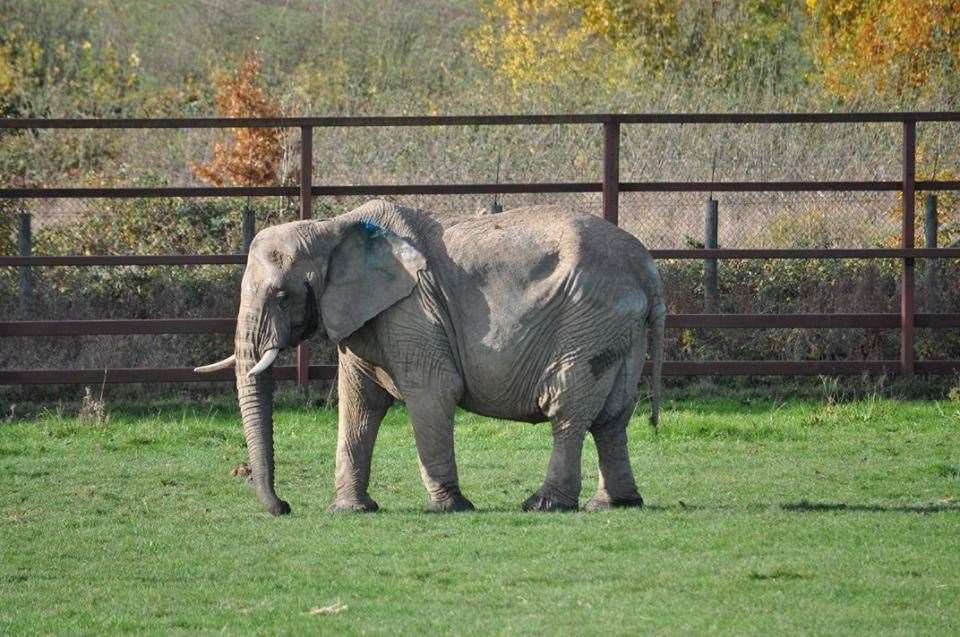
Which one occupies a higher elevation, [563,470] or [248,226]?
[248,226]

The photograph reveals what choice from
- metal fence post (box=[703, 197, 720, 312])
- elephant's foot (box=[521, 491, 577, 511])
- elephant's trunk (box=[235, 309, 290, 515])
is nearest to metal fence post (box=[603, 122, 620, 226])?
metal fence post (box=[703, 197, 720, 312])

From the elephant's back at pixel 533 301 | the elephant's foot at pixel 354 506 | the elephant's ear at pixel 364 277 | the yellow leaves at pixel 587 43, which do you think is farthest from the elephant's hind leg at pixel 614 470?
the yellow leaves at pixel 587 43

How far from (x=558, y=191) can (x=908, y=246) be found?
9.64 feet

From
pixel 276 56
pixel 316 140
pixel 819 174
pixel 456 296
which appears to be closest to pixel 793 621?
pixel 456 296

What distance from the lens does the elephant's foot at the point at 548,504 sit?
10.7 metres

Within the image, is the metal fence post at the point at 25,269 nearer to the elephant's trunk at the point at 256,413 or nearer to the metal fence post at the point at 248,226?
the metal fence post at the point at 248,226

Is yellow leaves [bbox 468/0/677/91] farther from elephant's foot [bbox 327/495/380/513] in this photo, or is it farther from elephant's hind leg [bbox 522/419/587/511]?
elephant's hind leg [bbox 522/419/587/511]

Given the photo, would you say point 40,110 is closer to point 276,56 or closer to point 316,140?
point 316,140

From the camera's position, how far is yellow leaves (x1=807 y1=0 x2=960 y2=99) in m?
23.7

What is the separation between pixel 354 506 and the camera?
10953mm

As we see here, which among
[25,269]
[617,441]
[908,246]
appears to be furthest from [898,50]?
[617,441]

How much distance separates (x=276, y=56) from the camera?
37969mm

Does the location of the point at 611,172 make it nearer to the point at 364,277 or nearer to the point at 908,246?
the point at 908,246

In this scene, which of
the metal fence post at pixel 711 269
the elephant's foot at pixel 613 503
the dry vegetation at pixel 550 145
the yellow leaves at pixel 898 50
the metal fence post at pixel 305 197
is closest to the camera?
the elephant's foot at pixel 613 503
